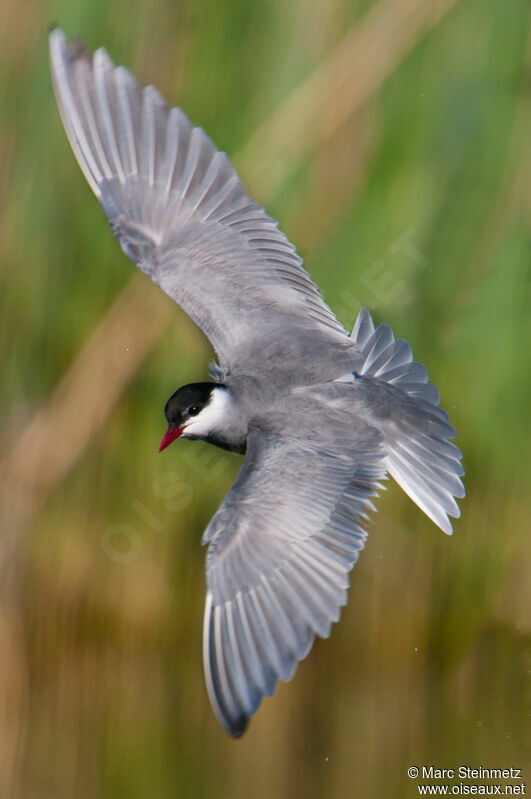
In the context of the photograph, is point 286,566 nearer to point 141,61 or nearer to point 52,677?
point 52,677

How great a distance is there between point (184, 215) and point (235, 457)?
0.60 m

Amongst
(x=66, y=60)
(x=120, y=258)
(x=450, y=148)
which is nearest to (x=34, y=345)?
(x=120, y=258)

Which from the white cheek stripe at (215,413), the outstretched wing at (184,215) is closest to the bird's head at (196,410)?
Result: the white cheek stripe at (215,413)

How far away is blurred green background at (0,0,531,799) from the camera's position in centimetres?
266

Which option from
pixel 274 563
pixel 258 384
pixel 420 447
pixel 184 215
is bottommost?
pixel 274 563

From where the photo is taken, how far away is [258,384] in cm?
229

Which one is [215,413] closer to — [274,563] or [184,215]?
[274,563]

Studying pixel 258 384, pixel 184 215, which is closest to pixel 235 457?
pixel 258 384

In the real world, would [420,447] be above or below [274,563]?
above

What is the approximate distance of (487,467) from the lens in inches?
106

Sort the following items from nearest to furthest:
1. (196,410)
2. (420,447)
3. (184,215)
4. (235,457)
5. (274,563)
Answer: (274,563) → (196,410) → (420,447) → (184,215) → (235,457)

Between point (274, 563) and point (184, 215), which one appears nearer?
point (274, 563)

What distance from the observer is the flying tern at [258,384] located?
2.02m

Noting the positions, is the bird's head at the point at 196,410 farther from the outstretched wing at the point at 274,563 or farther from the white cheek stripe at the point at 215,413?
the outstretched wing at the point at 274,563
